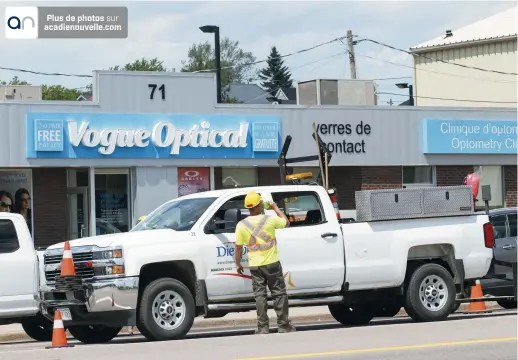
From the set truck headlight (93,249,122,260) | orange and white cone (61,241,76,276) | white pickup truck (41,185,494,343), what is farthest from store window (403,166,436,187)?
orange and white cone (61,241,76,276)

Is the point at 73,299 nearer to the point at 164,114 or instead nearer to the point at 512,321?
the point at 512,321

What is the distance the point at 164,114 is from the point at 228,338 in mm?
14352

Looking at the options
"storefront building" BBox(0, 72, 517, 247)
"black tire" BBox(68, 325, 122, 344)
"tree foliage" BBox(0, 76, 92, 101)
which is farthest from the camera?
"tree foliage" BBox(0, 76, 92, 101)

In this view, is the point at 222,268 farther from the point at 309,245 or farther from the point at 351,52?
the point at 351,52

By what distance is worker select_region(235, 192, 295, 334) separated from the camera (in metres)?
14.3

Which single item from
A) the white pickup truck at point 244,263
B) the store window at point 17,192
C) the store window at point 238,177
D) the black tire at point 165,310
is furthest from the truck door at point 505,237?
the store window at point 17,192

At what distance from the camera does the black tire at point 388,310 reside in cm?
1659

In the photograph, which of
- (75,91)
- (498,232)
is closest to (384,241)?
(498,232)

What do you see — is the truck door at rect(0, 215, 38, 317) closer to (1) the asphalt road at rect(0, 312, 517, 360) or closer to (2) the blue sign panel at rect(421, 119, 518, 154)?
(1) the asphalt road at rect(0, 312, 517, 360)

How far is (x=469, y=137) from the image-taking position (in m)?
30.9

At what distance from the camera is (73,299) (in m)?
13.9

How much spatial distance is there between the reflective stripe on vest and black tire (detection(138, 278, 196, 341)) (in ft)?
3.32

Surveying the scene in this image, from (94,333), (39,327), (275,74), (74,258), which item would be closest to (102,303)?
(74,258)

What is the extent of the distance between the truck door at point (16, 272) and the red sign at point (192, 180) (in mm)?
12681
